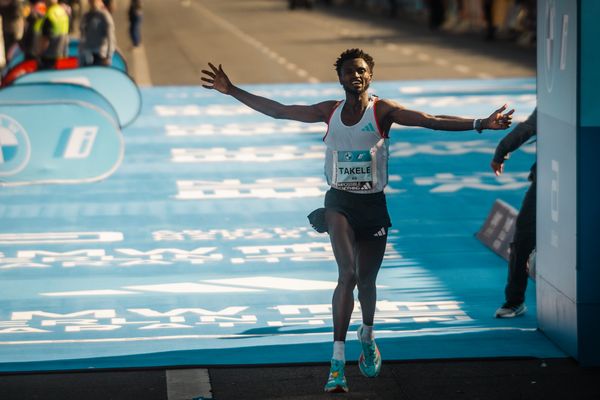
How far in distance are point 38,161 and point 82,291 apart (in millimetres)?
6305

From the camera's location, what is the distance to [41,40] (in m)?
25.3

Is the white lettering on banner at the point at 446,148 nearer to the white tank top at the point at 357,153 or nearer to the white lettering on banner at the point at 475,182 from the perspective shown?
the white lettering on banner at the point at 475,182

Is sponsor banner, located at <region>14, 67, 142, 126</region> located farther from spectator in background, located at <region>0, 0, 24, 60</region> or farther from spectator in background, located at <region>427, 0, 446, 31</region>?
spectator in background, located at <region>427, 0, 446, 31</region>

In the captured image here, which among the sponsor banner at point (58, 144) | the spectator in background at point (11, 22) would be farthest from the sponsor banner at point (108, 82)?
the spectator in background at point (11, 22)

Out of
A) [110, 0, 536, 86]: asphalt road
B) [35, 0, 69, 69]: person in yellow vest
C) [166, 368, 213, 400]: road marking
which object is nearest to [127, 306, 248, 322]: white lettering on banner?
[166, 368, 213, 400]: road marking

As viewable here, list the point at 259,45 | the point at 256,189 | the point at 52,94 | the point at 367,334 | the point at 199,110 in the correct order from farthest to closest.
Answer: the point at 259,45
the point at 199,110
the point at 52,94
the point at 256,189
the point at 367,334

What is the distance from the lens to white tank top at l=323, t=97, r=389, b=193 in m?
8.23

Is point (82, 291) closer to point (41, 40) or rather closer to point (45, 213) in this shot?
point (45, 213)

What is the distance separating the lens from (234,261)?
12758 mm

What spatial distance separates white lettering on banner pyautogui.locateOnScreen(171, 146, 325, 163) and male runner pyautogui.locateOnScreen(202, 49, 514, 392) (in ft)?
37.2

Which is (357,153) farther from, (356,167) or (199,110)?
(199,110)

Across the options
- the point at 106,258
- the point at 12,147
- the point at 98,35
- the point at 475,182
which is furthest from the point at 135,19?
the point at 106,258

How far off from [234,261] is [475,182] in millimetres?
5536

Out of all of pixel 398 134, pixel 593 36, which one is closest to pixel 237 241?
pixel 593 36
